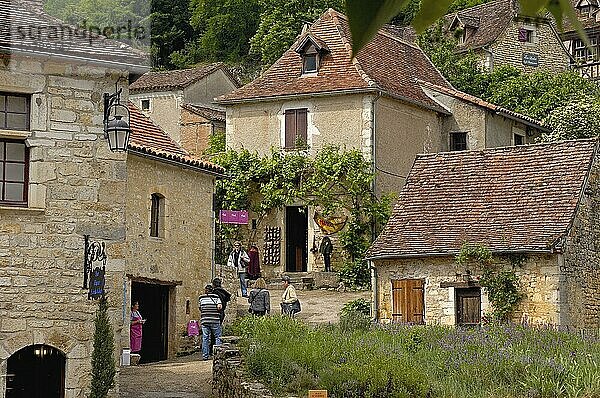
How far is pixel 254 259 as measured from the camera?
101 ft

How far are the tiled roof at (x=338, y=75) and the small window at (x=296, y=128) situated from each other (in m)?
0.58

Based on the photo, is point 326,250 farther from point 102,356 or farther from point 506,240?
point 102,356

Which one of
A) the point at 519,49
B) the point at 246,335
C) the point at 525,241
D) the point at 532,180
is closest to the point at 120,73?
the point at 246,335

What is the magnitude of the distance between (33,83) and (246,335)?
5527 mm

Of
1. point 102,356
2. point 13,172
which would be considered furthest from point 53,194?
point 102,356

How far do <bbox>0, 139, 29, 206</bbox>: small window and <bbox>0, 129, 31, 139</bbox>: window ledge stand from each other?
0.13 meters

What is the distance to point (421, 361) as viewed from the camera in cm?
1661

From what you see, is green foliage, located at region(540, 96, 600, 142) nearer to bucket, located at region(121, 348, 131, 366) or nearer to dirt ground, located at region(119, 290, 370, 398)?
dirt ground, located at region(119, 290, 370, 398)

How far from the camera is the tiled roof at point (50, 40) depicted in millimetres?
15039

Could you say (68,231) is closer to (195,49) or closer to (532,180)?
(532,180)

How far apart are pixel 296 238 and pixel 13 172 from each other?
17.4 m

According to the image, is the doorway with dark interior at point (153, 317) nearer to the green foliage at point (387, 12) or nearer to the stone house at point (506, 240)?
the stone house at point (506, 240)

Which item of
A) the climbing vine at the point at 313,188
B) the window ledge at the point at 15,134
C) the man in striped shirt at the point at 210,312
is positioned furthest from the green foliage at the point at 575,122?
the window ledge at the point at 15,134

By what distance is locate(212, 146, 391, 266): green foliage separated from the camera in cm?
3066
